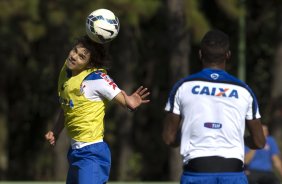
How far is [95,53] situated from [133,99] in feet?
1.78

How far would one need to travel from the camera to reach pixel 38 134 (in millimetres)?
34906

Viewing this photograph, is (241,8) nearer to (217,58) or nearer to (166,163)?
(166,163)

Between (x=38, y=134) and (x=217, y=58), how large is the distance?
29695 millimetres

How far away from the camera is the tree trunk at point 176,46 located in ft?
73.7

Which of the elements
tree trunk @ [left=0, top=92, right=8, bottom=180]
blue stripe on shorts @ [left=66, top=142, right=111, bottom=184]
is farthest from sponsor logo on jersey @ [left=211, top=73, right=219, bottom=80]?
tree trunk @ [left=0, top=92, right=8, bottom=180]

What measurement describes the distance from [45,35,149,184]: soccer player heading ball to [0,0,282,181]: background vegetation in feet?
42.7

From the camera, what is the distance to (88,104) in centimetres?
689

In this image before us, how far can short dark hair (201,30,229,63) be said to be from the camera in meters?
5.56

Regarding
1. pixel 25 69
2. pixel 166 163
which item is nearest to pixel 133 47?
pixel 25 69

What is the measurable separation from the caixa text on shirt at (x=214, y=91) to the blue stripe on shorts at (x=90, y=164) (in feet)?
5.10

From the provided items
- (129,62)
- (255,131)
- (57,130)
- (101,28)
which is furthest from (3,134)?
(255,131)

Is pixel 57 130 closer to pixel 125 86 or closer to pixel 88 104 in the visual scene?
pixel 88 104

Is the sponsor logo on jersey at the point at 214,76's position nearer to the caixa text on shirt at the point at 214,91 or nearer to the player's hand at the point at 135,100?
the caixa text on shirt at the point at 214,91

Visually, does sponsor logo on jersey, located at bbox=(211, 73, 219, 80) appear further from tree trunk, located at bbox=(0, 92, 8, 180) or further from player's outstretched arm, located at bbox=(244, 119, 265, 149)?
tree trunk, located at bbox=(0, 92, 8, 180)
